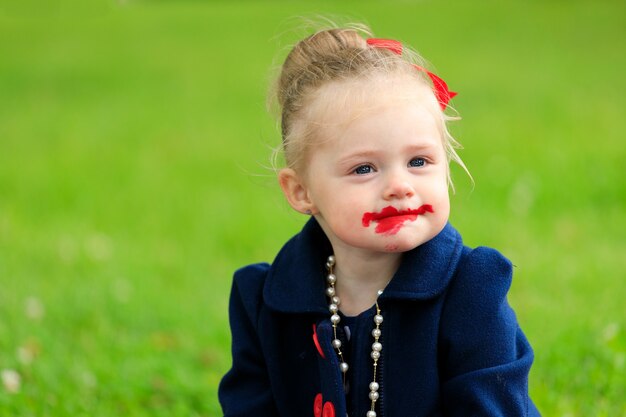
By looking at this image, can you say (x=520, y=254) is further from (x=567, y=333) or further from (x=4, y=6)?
(x=4, y=6)

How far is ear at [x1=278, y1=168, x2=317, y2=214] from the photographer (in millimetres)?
2766

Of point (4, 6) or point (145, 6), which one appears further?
point (4, 6)

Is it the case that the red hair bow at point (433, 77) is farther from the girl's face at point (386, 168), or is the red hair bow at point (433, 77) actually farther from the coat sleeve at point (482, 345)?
the coat sleeve at point (482, 345)

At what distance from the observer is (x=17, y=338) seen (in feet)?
14.3

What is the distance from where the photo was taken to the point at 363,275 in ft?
9.11

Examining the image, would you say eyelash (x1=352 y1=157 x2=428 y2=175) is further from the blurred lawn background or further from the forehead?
the blurred lawn background

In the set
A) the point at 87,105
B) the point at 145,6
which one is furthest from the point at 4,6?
the point at 87,105

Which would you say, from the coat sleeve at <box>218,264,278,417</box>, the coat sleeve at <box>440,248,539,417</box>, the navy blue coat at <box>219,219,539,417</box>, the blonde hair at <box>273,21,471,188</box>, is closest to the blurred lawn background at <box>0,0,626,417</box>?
the blonde hair at <box>273,21,471,188</box>

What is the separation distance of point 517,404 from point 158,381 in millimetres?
1920

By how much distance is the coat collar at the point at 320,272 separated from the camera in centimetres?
261

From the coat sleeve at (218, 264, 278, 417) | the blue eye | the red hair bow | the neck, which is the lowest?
the coat sleeve at (218, 264, 278, 417)

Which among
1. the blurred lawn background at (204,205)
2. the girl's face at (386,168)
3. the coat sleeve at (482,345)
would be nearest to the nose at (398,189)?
the girl's face at (386,168)

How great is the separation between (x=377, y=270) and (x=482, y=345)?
0.38 metres

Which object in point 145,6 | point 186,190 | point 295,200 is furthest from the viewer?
point 145,6
